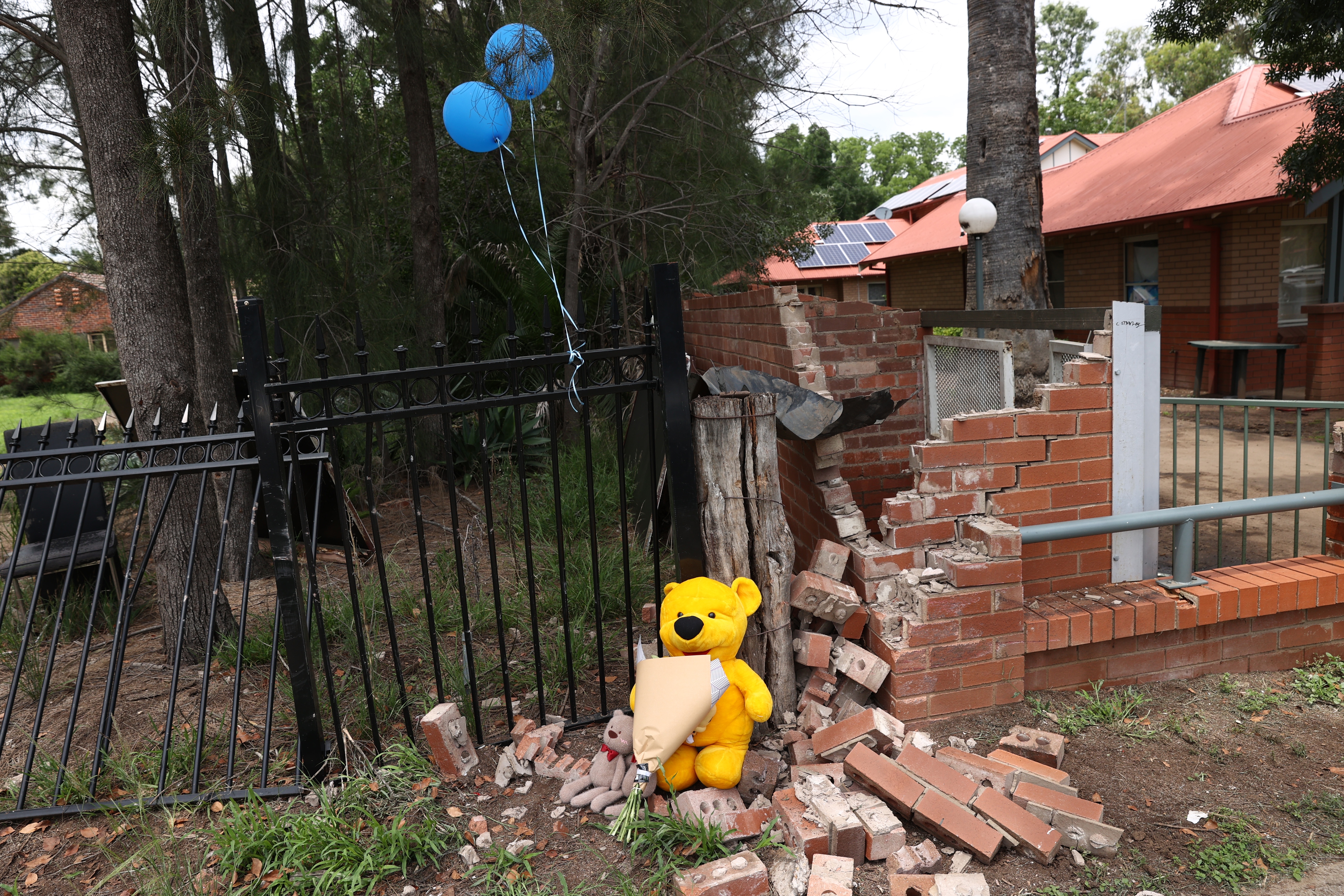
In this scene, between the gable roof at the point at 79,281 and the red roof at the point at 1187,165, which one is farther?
the red roof at the point at 1187,165

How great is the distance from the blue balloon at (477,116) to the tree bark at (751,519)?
9.52ft

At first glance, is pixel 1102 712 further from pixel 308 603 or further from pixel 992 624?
pixel 308 603

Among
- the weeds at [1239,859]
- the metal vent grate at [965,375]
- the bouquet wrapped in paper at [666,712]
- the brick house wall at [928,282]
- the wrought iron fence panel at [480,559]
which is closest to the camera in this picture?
the weeds at [1239,859]

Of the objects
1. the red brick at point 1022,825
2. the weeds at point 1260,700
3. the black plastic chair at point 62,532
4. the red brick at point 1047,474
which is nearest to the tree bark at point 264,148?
the black plastic chair at point 62,532

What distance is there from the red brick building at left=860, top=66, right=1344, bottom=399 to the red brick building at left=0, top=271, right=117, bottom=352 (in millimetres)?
11323

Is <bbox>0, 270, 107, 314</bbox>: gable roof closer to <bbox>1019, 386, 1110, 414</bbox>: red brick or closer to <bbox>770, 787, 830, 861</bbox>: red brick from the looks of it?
<bbox>770, 787, 830, 861</bbox>: red brick

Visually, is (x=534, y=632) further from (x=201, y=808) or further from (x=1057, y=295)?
(x=1057, y=295)

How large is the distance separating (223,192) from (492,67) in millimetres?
3088

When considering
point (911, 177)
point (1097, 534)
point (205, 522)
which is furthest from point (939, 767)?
point (911, 177)

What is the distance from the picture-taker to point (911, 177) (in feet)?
184

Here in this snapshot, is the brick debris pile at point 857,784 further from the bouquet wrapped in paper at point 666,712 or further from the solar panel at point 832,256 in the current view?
the solar panel at point 832,256

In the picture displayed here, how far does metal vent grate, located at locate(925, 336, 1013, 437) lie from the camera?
412 centimetres

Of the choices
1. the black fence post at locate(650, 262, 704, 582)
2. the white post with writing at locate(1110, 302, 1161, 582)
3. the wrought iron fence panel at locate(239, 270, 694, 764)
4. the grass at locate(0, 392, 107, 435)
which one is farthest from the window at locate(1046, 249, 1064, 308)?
the grass at locate(0, 392, 107, 435)

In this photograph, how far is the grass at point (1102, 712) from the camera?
289 centimetres
